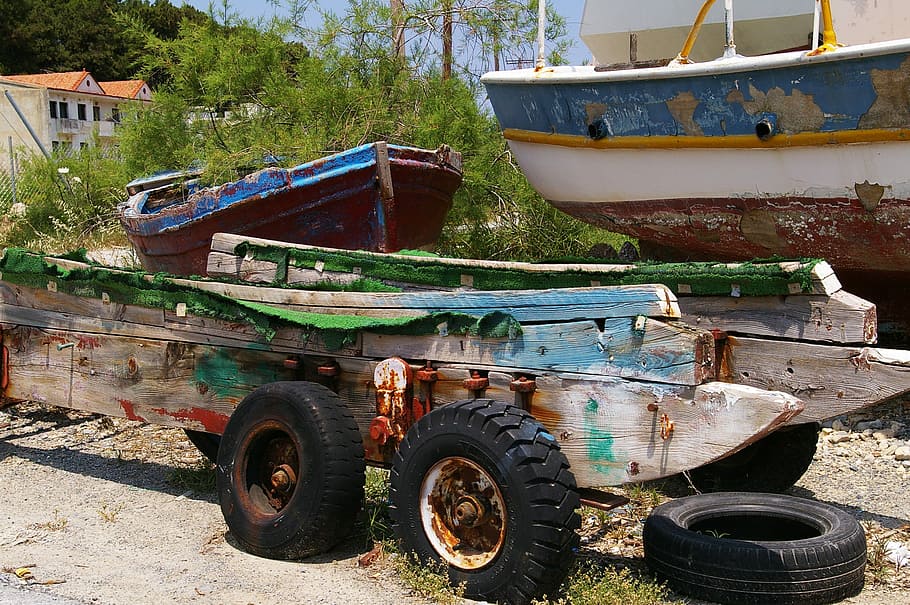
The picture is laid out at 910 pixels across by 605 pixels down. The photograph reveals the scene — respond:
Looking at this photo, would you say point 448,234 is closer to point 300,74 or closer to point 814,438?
point 300,74

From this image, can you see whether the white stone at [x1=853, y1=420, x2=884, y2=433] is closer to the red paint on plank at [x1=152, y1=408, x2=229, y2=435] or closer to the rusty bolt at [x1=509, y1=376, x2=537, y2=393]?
the rusty bolt at [x1=509, y1=376, x2=537, y2=393]

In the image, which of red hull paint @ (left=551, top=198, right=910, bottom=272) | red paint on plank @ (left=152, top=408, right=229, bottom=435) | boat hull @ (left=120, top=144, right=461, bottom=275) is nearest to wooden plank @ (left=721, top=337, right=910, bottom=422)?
red paint on plank @ (left=152, top=408, right=229, bottom=435)

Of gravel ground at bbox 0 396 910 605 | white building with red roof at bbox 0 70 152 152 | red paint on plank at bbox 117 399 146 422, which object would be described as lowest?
gravel ground at bbox 0 396 910 605

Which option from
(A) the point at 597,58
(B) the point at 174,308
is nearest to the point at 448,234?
(A) the point at 597,58

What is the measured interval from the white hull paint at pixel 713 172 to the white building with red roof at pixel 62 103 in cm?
3632

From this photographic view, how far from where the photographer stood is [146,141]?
572 inches

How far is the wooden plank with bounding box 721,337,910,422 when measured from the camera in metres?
4.16

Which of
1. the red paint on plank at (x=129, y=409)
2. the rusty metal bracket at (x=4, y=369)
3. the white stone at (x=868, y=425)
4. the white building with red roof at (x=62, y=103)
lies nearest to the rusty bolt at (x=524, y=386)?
the red paint on plank at (x=129, y=409)

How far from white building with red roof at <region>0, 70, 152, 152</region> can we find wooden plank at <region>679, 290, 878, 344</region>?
4085 centimetres

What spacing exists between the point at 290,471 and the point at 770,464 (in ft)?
7.83

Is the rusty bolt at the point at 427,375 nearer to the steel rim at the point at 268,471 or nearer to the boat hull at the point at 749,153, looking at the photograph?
the steel rim at the point at 268,471

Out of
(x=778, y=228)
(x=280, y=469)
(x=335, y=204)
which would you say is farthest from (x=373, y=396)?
(x=335, y=204)

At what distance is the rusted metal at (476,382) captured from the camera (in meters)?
3.84

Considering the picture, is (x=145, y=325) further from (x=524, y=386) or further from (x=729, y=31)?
(x=729, y=31)
